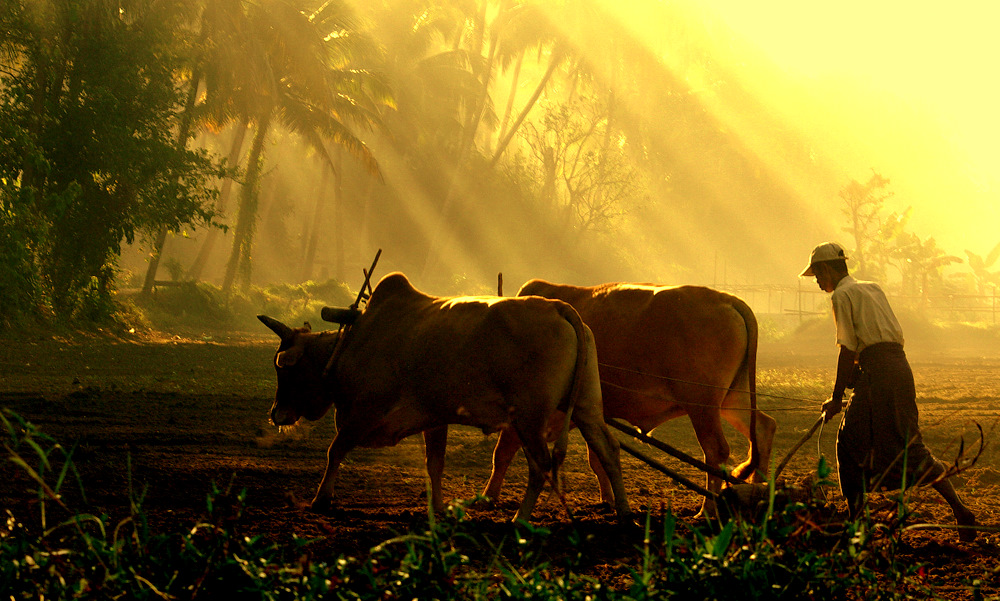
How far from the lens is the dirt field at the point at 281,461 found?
4520 mm

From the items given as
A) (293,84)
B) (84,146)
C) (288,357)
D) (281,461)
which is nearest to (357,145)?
(293,84)

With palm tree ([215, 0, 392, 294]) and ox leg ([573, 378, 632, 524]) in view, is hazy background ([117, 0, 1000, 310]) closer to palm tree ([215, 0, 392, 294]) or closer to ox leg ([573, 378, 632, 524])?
palm tree ([215, 0, 392, 294])

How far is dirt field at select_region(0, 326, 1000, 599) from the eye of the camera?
4.52 m

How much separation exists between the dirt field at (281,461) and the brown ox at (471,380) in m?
0.44

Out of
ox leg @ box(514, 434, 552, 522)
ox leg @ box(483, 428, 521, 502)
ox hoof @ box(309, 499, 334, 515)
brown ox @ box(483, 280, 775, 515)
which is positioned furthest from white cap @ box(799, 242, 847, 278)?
ox hoof @ box(309, 499, 334, 515)

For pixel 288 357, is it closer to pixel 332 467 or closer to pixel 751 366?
pixel 332 467

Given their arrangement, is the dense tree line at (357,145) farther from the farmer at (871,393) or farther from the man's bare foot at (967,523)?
the man's bare foot at (967,523)

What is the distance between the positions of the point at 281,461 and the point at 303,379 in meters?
0.96

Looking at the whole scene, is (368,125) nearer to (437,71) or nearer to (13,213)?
(437,71)

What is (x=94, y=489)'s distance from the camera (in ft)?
16.8

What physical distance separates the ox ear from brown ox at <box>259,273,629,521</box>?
351 mm

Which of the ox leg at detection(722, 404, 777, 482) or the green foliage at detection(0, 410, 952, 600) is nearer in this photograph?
the green foliage at detection(0, 410, 952, 600)

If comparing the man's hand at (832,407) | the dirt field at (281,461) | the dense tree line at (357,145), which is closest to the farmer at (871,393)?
the man's hand at (832,407)

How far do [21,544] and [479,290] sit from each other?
35.2 meters
